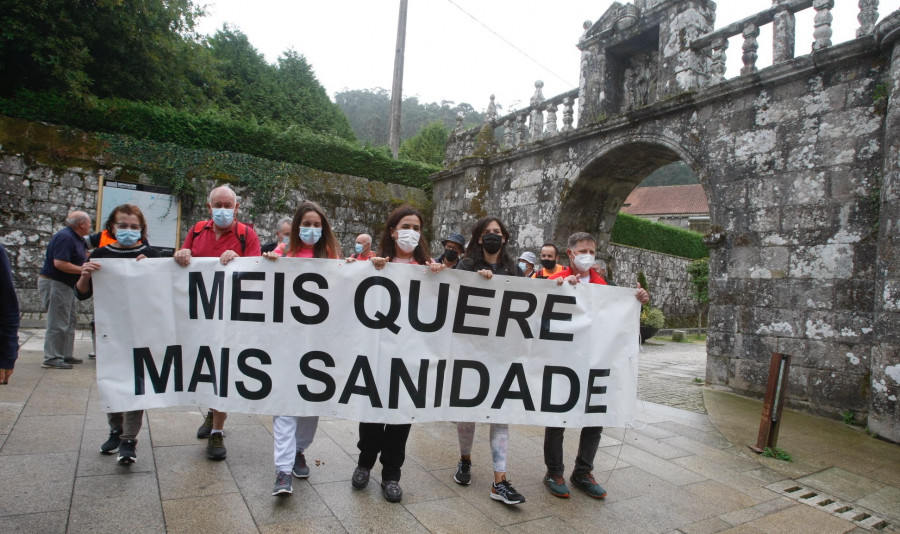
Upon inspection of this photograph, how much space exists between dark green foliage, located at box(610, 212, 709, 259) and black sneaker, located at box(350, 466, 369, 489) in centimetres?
1551

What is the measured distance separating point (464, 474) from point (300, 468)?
1.02 m

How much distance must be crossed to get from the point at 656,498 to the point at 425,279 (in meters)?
2.06

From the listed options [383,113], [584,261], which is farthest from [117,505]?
[383,113]

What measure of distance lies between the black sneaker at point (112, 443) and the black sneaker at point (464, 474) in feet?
7.23

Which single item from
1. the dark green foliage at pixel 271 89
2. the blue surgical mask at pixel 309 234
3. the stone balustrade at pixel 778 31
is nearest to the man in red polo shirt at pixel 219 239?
the blue surgical mask at pixel 309 234

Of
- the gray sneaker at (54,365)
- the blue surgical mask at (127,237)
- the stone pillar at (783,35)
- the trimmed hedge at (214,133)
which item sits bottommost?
the gray sneaker at (54,365)

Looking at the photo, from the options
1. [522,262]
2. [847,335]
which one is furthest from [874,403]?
[522,262]

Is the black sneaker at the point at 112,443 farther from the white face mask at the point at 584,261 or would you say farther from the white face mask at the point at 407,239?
the white face mask at the point at 584,261

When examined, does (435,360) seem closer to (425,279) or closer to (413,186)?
(425,279)

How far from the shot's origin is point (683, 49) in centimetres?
803

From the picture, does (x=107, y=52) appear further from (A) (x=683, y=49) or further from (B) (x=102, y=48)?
(A) (x=683, y=49)

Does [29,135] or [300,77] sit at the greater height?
[300,77]

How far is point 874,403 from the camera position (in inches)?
201

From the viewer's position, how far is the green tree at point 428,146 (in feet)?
94.3
